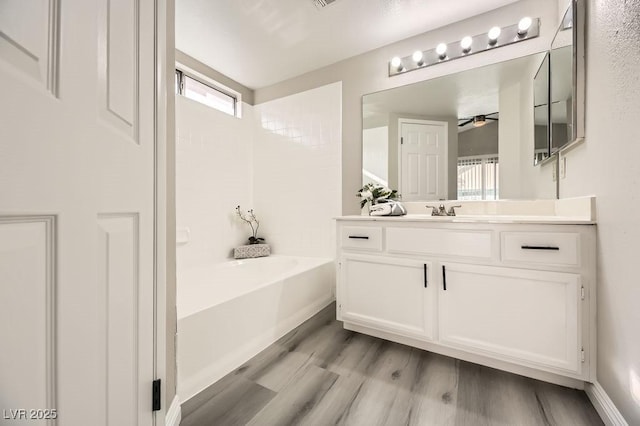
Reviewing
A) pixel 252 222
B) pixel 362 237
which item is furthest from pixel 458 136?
pixel 252 222

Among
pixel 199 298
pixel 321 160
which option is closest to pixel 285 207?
pixel 321 160

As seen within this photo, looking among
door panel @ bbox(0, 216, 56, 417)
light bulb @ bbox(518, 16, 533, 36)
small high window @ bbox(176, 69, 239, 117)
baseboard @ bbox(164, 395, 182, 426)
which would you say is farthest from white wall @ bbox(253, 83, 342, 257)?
door panel @ bbox(0, 216, 56, 417)

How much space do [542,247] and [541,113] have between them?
1027 mm

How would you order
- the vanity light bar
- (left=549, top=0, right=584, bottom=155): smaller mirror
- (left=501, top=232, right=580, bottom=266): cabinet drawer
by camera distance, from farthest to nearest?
the vanity light bar → (left=549, top=0, right=584, bottom=155): smaller mirror → (left=501, top=232, right=580, bottom=266): cabinet drawer

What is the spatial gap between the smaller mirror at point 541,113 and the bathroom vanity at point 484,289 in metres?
0.67

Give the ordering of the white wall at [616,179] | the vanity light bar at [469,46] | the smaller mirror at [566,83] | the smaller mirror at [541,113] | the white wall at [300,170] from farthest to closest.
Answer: the white wall at [300,170], the vanity light bar at [469,46], the smaller mirror at [541,113], the smaller mirror at [566,83], the white wall at [616,179]

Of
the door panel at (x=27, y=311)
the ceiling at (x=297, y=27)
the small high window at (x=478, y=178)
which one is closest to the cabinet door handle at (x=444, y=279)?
the small high window at (x=478, y=178)

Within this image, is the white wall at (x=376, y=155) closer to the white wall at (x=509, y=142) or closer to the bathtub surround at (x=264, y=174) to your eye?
the bathtub surround at (x=264, y=174)

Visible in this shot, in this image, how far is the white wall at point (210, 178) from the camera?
2.44 m

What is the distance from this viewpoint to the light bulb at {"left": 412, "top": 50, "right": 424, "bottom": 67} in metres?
2.22

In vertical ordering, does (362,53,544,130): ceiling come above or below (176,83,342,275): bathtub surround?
above

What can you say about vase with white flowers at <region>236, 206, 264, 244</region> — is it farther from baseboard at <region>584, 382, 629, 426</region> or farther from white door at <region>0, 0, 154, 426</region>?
baseboard at <region>584, 382, 629, 426</region>

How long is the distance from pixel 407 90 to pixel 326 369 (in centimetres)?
225

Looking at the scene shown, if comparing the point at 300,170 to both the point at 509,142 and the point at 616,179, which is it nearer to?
the point at 509,142
